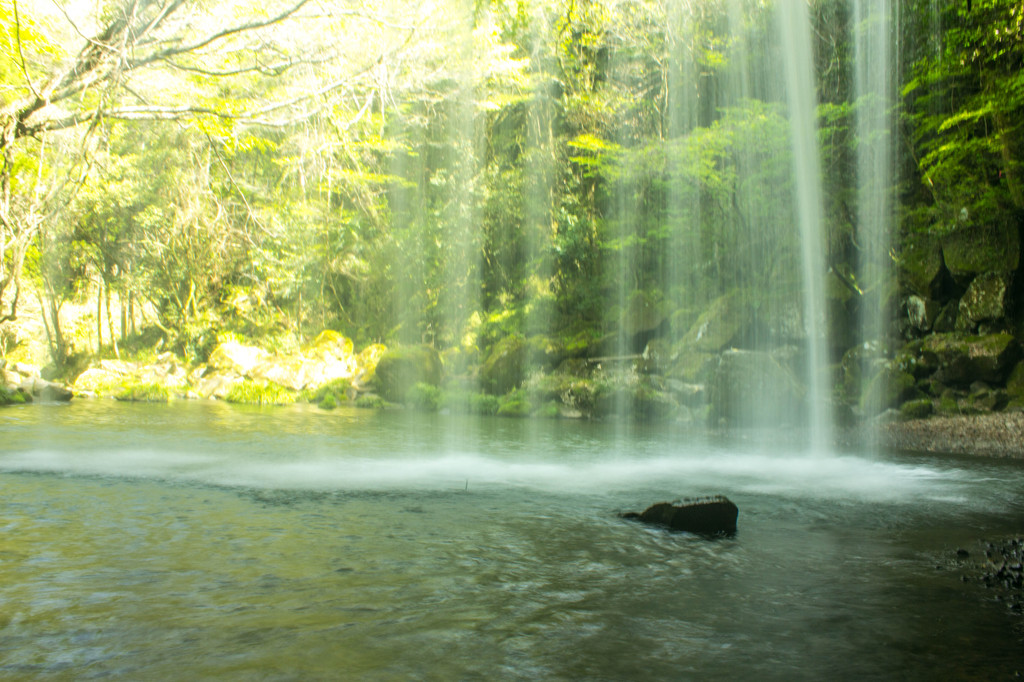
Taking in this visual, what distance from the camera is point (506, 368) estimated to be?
2019 cm

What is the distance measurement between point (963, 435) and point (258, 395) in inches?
724

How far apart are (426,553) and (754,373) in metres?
12.3

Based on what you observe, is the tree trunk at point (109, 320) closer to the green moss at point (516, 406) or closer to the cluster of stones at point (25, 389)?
the cluster of stones at point (25, 389)

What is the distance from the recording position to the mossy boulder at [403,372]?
2142 centimetres

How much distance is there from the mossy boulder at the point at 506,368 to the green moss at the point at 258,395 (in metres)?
6.43

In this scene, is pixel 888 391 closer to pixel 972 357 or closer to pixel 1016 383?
pixel 972 357

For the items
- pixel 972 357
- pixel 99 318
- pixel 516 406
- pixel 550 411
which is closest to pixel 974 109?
pixel 972 357

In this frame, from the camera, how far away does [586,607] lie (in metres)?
4.05

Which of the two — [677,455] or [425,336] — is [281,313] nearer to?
[425,336]

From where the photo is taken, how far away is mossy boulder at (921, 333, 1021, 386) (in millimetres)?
13219

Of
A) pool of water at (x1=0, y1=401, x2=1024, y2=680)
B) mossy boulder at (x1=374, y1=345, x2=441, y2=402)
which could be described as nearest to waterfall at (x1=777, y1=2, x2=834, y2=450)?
pool of water at (x1=0, y1=401, x2=1024, y2=680)

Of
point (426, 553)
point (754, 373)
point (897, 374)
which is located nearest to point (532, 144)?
point (754, 373)

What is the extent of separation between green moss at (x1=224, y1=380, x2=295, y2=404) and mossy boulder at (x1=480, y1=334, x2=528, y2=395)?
21.1 feet

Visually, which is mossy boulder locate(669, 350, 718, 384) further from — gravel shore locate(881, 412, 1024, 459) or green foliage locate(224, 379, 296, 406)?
green foliage locate(224, 379, 296, 406)
